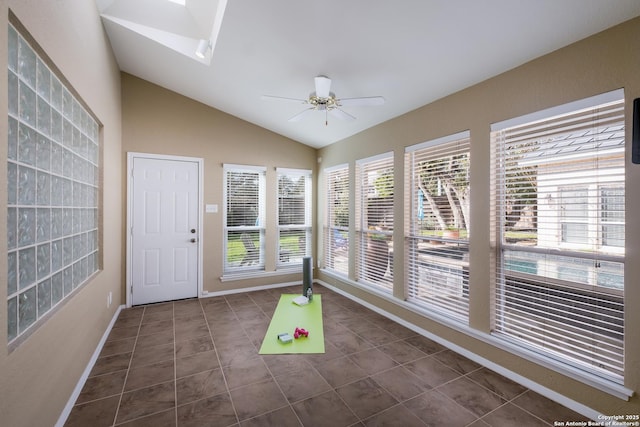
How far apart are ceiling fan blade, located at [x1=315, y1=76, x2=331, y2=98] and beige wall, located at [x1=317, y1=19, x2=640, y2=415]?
4.00 feet

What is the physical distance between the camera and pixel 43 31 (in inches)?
61.2

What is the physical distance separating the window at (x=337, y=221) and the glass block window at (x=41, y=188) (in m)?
3.28

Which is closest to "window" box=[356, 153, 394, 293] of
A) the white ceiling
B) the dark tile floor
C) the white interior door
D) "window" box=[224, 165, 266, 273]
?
the white ceiling

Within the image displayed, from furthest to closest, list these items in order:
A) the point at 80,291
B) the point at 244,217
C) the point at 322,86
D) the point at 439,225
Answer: the point at 244,217 → the point at 439,225 → the point at 322,86 → the point at 80,291

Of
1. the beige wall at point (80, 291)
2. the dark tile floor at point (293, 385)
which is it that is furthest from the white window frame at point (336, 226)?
the beige wall at point (80, 291)

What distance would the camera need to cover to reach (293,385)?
2275mm

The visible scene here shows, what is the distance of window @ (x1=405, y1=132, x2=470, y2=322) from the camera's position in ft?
9.30

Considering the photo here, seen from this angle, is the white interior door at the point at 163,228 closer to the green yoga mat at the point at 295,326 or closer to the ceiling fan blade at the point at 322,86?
the green yoga mat at the point at 295,326

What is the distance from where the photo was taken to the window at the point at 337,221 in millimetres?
4684

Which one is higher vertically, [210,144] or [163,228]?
[210,144]

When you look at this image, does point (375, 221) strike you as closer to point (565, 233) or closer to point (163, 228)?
point (565, 233)

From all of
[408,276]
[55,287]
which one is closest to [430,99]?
[408,276]


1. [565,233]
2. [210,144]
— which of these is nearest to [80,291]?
[210,144]

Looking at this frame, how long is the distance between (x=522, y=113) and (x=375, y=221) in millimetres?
2135
